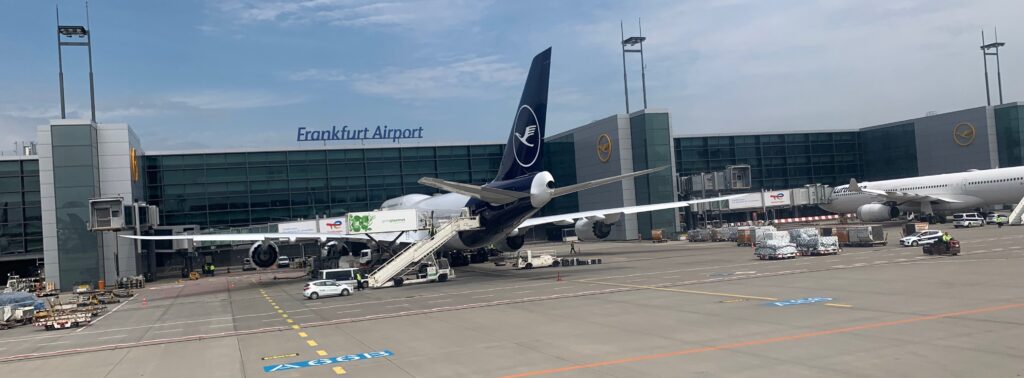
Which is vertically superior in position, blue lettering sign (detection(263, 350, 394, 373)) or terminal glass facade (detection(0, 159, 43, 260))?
terminal glass facade (detection(0, 159, 43, 260))

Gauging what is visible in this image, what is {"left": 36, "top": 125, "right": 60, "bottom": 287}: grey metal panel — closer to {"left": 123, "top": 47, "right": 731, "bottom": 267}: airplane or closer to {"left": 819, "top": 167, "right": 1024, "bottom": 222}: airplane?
{"left": 123, "top": 47, "right": 731, "bottom": 267}: airplane

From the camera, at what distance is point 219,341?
21969 millimetres

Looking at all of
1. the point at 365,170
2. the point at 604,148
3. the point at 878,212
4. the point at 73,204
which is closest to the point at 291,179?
the point at 365,170

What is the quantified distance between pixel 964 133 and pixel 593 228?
233 ft

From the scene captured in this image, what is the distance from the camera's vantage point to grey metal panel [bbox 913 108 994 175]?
309 ft

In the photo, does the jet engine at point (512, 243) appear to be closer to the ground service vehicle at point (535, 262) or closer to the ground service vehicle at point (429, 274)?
the ground service vehicle at point (535, 262)

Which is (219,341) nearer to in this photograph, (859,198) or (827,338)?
(827,338)

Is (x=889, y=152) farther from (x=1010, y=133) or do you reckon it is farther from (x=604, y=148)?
(x=604, y=148)

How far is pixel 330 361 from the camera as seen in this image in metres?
17.2

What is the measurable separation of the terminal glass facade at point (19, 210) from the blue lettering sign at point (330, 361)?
63157 mm

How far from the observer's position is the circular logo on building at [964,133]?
314ft

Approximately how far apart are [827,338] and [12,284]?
183ft

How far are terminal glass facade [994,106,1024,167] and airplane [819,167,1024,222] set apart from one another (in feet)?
60.7

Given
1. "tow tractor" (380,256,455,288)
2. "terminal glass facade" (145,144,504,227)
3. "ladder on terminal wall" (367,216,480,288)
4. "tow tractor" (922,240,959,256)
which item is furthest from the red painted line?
"terminal glass facade" (145,144,504,227)
